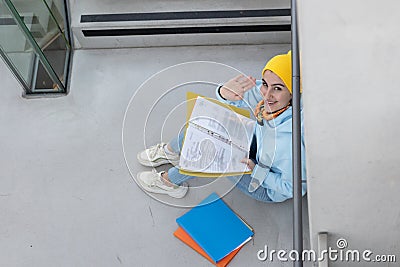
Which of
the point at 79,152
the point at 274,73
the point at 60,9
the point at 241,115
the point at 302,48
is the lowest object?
the point at 79,152

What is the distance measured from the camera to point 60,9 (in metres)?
2.56

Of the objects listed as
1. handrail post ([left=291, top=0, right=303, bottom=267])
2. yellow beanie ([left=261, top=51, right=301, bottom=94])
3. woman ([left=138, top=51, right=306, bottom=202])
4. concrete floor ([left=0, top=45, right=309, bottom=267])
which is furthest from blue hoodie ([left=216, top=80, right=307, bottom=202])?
handrail post ([left=291, top=0, right=303, bottom=267])

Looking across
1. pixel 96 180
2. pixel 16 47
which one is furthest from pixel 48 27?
pixel 96 180

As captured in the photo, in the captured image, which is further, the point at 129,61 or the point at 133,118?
the point at 129,61

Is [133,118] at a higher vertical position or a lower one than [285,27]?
lower

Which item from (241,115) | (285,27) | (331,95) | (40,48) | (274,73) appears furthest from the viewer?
(285,27)

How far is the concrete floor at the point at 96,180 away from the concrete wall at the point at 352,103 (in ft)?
3.79

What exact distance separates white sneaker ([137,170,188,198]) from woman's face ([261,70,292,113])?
499 millimetres

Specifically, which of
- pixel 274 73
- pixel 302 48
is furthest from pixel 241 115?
pixel 302 48

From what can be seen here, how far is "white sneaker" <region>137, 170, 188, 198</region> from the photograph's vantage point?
7.77ft

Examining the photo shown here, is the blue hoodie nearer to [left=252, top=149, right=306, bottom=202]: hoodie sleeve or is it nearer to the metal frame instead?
[left=252, top=149, right=306, bottom=202]: hoodie sleeve

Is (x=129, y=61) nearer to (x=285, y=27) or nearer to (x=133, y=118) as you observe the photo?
(x=133, y=118)

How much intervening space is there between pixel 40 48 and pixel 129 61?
1.38 feet

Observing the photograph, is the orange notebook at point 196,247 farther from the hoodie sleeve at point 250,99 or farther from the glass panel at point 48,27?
the glass panel at point 48,27
